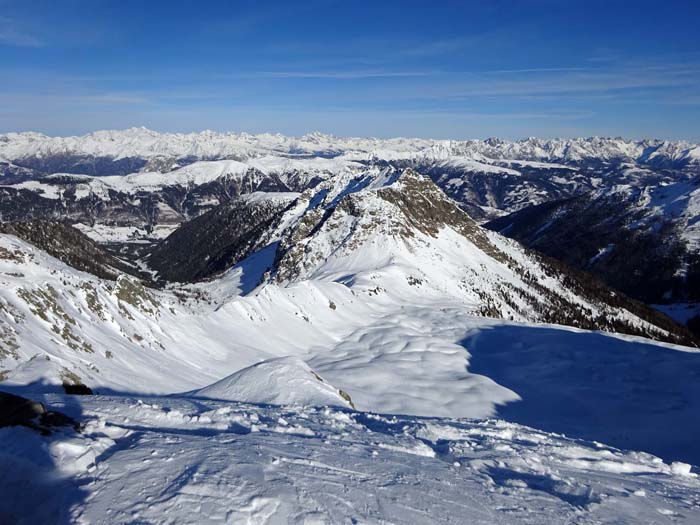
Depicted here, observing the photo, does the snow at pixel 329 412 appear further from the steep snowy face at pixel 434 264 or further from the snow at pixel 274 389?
the steep snowy face at pixel 434 264

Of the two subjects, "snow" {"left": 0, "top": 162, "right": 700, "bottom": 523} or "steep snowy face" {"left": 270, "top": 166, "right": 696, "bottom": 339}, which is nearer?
"snow" {"left": 0, "top": 162, "right": 700, "bottom": 523}

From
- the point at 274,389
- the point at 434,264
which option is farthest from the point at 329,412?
the point at 434,264

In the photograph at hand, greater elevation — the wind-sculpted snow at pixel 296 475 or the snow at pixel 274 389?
the wind-sculpted snow at pixel 296 475

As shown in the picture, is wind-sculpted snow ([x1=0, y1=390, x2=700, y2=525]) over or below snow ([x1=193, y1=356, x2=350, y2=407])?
over

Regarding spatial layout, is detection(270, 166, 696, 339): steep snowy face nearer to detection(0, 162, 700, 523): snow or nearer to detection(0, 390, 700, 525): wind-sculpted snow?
detection(0, 162, 700, 523): snow

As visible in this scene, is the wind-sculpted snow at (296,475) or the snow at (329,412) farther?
the snow at (329,412)

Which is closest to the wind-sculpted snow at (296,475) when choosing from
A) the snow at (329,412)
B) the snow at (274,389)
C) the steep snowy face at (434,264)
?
the snow at (329,412)

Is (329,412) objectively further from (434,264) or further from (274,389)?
(434,264)

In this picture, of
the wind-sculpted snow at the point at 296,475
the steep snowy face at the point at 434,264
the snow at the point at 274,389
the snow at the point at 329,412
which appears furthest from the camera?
the steep snowy face at the point at 434,264

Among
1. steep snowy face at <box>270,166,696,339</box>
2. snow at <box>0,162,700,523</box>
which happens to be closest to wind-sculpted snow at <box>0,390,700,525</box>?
snow at <box>0,162,700,523</box>

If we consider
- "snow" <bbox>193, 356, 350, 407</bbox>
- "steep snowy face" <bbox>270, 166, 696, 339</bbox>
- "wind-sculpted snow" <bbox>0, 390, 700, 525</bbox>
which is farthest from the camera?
"steep snowy face" <bbox>270, 166, 696, 339</bbox>
